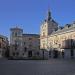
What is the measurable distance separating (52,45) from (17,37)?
824 inches

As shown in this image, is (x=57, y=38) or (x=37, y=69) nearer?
(x=37, y=69)

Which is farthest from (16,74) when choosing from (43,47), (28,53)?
(28,53)

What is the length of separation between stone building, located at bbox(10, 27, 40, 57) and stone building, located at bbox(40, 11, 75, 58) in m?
10.8

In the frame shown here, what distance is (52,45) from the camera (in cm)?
7638

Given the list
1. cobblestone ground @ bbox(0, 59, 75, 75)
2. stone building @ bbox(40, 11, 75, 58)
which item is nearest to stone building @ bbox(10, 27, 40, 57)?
stone building @ bbox(40, 11, 75, 58)

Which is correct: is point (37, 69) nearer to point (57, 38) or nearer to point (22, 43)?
point (57, 38)

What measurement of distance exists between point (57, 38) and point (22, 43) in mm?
23570

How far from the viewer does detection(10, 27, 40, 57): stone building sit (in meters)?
92.4

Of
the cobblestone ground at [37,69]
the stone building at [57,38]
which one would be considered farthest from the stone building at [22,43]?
the cobblestone ground at [37,69]

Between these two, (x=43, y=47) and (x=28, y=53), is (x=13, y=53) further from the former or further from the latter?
(x=43, y=47)

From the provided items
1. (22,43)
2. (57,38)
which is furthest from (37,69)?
(22,43)

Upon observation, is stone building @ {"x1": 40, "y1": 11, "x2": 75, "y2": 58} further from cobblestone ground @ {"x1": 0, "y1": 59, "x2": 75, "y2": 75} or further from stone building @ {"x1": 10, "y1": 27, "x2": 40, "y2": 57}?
cobblestone ground @ {"x1": 0, "y1": 59, "x2": 75, "y2": 75}

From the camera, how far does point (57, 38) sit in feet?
240

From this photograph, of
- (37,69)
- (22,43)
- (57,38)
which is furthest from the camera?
(22,43)
